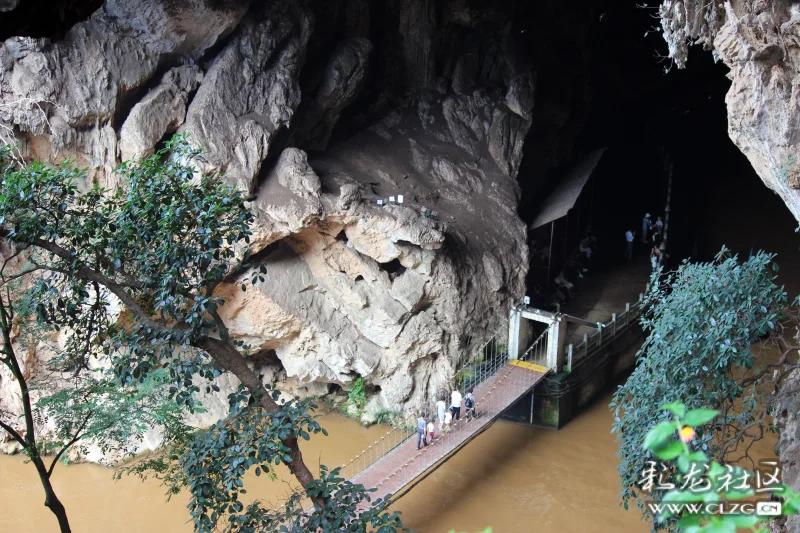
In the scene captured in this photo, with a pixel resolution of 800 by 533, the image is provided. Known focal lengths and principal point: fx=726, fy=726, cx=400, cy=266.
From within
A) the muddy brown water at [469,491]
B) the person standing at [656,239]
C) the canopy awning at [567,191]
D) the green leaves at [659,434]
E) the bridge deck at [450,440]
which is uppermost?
the canopy awning at [567,191]

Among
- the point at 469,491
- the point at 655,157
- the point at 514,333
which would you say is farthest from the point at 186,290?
the point at 655,157

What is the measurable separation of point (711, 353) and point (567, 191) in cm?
844

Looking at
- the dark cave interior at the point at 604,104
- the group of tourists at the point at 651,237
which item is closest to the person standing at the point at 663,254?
the group of tourists at the point at 651,237

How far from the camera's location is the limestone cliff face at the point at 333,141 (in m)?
11.7

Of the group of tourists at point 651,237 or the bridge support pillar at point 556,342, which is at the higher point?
the group of tourists at point 651,237

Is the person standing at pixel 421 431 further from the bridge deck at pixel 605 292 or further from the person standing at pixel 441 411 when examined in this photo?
the bridge deck at pixel 605 292

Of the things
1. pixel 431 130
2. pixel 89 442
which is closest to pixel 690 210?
pixel 431 130

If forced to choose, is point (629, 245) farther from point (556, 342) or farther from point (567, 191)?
point (556, 342)

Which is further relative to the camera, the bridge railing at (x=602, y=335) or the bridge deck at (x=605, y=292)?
Result: the bridge deck at (x=605, y=292)

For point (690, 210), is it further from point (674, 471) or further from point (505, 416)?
point (674, 471)

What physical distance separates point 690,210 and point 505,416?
10.3m

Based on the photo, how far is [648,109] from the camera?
2241cm

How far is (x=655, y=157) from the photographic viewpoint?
71.4ft

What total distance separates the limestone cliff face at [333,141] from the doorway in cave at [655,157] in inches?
89.6
